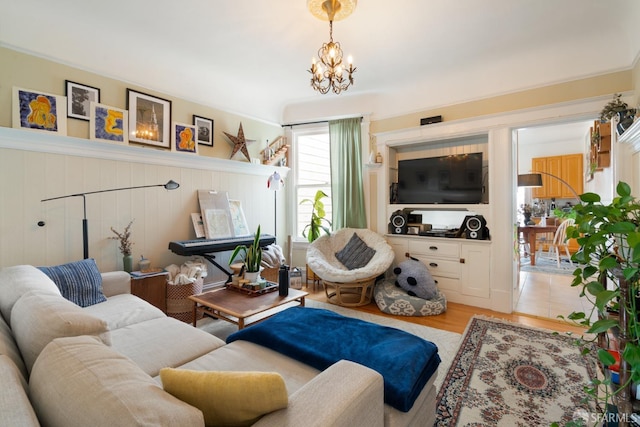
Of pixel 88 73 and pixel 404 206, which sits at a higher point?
pixel 88 73

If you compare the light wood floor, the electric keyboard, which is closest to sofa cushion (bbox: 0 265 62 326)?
the electric keyboard

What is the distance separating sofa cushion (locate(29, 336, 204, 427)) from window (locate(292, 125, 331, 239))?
4.14 m

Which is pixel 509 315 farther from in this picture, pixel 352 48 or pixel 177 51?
pixel 177 51

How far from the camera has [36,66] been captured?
2.56m

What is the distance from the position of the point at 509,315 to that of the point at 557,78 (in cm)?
265

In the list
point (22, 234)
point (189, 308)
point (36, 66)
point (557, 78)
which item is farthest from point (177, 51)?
point (557, 78)

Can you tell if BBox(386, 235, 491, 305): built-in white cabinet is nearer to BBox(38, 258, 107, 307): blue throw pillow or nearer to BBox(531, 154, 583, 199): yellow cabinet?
BBox(38, 258, 107, 307): blue throw pillow

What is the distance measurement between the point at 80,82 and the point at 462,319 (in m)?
4.57

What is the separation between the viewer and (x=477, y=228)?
3561mm

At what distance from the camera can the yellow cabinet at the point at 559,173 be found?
6723 millimetres

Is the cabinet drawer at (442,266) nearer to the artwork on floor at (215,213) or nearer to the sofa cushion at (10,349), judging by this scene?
the artwork on floor at (215,213)

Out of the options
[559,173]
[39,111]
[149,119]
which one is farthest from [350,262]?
[559,173]

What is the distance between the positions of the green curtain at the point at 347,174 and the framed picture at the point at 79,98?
2.97 metres

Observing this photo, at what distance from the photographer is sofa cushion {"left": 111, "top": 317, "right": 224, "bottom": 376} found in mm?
1522
